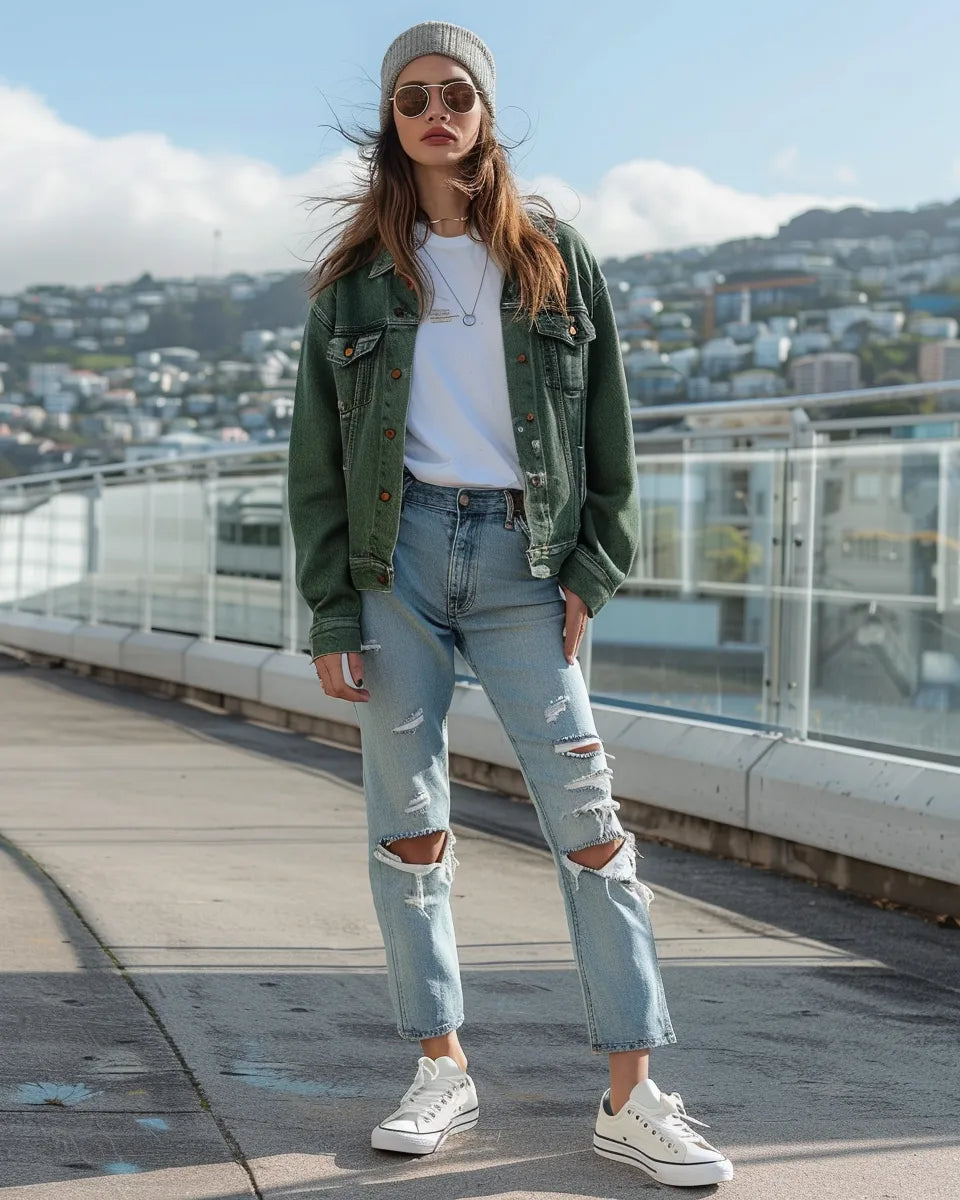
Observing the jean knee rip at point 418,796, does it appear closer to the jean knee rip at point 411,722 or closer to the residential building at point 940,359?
the jean knee rip at point 411,722

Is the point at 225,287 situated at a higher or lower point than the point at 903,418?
higher

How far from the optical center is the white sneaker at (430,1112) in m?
2.78

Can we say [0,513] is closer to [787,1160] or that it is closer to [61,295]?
[787,1160]

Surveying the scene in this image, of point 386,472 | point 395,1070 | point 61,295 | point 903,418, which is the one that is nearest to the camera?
point 386,472

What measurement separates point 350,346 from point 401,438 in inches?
7.6

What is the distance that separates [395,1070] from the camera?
10.8 ft

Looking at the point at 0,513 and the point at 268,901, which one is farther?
the point at 0,513

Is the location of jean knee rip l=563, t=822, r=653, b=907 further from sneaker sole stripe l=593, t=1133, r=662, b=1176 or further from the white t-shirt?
the white t-shirt

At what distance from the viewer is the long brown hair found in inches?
111

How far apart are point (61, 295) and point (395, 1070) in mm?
78228

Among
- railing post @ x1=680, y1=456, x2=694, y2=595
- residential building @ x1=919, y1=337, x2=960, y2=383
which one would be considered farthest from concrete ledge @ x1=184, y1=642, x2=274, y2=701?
residential building @ x1=919, y1=337, x2=960, y2=383

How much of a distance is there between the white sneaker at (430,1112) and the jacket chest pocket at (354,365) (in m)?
1.13

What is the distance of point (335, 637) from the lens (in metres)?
2.81

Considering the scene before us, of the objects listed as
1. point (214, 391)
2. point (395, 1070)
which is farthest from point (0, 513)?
point (214, 391)
